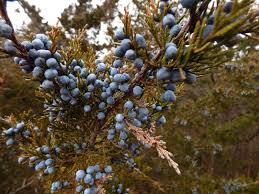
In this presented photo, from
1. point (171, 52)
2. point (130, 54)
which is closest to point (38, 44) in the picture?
point (130, 54)

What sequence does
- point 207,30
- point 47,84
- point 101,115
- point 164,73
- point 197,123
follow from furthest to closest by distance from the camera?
point 197,123, point 101,115, point 47,84, point 164,73, point 207,30

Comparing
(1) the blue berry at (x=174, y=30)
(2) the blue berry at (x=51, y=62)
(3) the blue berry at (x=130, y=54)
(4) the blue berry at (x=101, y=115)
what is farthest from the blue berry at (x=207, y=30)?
(4) the blue berry at (x=101, y=115)

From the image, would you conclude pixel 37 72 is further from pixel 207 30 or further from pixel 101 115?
pixel 207 30

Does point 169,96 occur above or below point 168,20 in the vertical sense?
below

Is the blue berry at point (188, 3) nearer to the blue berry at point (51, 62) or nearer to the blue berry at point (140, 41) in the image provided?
the blue berry at point (140, 41)

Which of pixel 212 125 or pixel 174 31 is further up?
pixel 174 31

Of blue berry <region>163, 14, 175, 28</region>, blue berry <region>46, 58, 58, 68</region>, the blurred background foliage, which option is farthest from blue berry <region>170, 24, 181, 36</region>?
the blurred background foliage

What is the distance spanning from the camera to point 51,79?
1.67 meters

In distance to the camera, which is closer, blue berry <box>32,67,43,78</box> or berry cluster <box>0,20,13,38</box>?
berry cluster <box>0,20,13,38</box>

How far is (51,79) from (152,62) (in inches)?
23.7

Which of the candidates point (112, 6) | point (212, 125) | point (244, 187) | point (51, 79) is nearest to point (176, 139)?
point (212, 125)

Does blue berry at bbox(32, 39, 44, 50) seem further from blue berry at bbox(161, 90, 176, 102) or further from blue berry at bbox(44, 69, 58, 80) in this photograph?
blue berry at bbox(161, 90, 176, 102)

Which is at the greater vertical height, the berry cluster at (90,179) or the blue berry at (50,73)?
the blue berry at (50,73)

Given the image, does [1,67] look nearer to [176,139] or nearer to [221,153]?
[176,139]
